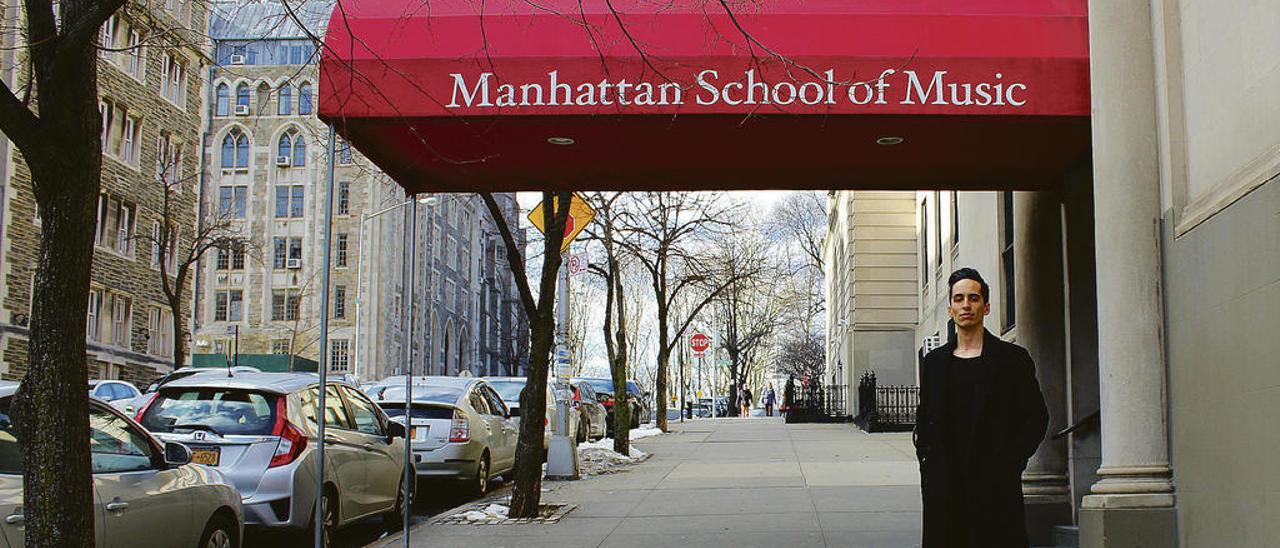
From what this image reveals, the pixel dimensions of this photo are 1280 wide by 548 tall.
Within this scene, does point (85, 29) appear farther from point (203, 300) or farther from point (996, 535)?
point (203, 300)

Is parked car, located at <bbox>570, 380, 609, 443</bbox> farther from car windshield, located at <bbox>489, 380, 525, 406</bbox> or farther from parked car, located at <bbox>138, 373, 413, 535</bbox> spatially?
parked car, located at <bbox>138, 373, 413, 535</bbox>

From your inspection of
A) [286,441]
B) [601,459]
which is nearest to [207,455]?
[286,441]

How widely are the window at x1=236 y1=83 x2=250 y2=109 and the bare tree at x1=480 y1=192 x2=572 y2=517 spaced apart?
64802 millimetres

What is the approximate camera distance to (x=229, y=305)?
235 ft

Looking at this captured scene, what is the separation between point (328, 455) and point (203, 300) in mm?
65472

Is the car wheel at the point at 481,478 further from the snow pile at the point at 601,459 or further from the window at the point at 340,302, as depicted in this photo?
the window at the point at 340,302

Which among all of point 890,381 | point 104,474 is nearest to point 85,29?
point 104,474

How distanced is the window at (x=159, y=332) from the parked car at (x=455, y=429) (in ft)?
97.0

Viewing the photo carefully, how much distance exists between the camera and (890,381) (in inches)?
1483

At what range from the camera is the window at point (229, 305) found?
71.6m

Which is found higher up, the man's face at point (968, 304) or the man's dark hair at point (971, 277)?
the man's dark hair at point (971, 277)

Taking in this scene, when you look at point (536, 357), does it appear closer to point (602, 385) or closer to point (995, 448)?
point (995, 448)

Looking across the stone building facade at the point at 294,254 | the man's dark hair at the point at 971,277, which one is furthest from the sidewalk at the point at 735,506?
the stone building facade at the point at 294,254

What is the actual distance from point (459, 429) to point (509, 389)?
7607mm
